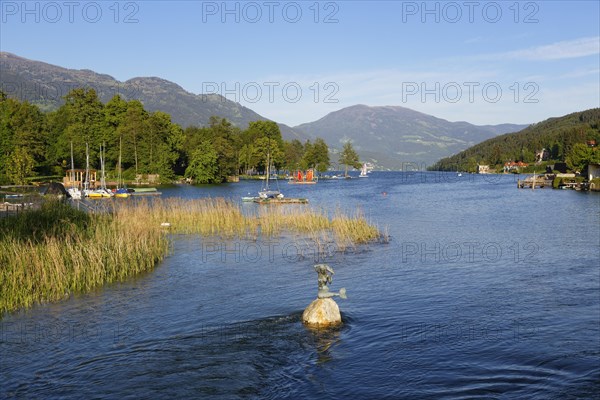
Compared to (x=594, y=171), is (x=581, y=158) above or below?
above

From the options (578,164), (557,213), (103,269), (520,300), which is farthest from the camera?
(578,164)

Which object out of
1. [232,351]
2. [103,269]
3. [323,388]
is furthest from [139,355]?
[103,269]

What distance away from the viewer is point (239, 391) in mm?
13680

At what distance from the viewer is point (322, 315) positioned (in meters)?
18.9

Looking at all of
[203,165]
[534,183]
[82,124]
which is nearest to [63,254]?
[203,165]

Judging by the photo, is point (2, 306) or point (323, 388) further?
point (2, 306)

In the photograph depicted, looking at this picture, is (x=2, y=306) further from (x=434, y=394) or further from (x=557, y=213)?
(x=557, y=213)

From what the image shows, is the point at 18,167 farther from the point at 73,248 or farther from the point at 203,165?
the point at 73,248

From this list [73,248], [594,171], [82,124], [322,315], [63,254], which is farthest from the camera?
[82,124]

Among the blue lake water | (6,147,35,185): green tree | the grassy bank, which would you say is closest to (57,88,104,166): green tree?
(6,147,35,185): green tree

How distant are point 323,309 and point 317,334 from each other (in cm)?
130

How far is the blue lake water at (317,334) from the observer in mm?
14008

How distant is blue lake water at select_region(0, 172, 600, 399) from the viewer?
551 inches

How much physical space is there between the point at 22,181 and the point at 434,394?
101 meters
